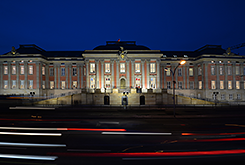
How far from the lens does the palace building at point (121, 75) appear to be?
4043 centimetres

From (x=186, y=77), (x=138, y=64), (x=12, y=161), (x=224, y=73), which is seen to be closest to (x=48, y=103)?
(x=138, y=64)

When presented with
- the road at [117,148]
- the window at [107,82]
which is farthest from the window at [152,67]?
the road at [117,148]

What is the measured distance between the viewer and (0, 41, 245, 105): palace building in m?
40.4

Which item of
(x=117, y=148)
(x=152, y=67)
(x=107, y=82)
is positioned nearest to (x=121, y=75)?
(x=107, y=82)

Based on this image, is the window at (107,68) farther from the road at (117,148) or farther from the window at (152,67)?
the road at (117,148)

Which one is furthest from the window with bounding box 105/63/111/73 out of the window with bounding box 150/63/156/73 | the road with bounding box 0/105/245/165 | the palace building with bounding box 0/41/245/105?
the road with bounding box 0/105/245/165

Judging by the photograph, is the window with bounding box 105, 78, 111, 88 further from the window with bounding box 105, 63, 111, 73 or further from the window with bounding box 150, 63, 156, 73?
the window with bounding box 150, 63, 156, 73

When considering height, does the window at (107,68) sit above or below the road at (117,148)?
above

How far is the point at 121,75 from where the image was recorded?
43188 millimetres

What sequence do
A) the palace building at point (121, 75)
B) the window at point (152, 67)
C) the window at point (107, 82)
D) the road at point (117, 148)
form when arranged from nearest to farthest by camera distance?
the road at point (117, 148)
the palace building at point (121, 75)
the window at point (107, 82)
the window at point (152, 67)

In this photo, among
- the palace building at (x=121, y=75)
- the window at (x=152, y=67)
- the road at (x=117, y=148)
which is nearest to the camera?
the road at (x=117, y=148)

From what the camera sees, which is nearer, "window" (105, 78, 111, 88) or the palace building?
the palace building

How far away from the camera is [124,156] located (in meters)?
7.59

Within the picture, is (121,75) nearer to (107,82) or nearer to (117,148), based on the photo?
(107,82)
